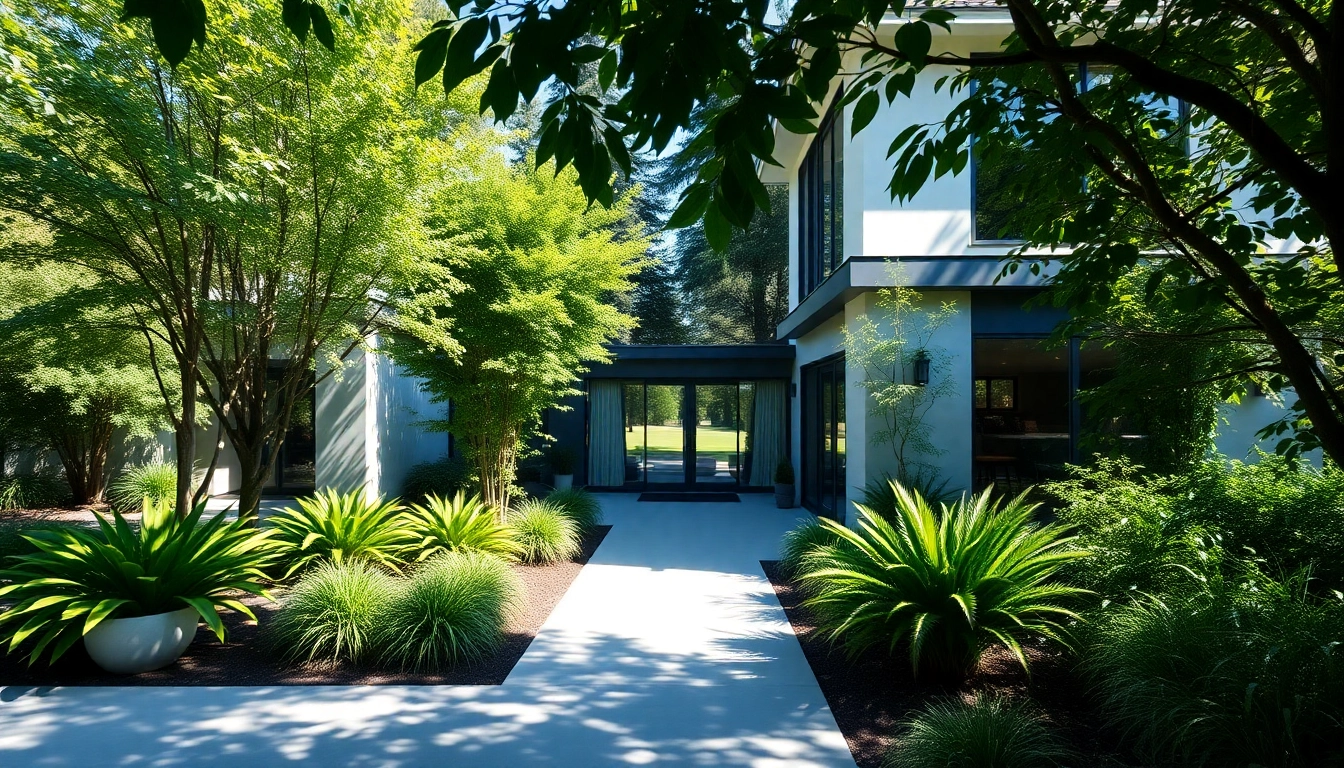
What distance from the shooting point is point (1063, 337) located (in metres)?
3.37

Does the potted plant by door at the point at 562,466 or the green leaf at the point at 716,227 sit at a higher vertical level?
the green leaf at the point at 716,227

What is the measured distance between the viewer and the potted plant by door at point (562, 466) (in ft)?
49.0

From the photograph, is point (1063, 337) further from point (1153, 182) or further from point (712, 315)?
point (712, 315)

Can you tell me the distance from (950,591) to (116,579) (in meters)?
5.62

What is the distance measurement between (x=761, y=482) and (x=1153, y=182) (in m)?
13.7

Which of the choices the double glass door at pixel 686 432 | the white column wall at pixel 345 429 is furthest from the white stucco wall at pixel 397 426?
the double glass door at pixel 686 432

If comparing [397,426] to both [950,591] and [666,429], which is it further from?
[950,591]

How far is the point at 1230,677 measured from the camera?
128 inches

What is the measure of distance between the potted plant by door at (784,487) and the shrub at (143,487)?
10.4 m

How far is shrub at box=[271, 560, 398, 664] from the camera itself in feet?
16.7

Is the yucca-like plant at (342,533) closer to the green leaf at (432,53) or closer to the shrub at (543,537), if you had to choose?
the shrub at (543,537)

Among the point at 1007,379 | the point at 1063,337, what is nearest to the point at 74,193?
the point at 1063,337

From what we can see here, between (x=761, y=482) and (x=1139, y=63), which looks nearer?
(x=1139, y=63)

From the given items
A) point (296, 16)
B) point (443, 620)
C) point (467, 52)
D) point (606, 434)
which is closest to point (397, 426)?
point (606, 434)
